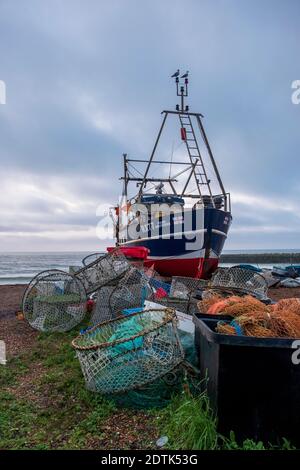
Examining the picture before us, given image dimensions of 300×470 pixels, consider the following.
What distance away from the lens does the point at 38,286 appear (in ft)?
23.3

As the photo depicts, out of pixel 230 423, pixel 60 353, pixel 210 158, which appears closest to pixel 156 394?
pixel 230 423

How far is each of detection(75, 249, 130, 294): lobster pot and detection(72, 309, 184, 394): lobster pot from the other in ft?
12.8

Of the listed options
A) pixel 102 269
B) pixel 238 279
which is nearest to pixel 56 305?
pixel 102 269

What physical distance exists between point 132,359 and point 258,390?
132cm

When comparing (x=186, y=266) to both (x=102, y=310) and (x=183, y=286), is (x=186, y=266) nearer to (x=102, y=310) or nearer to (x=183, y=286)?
(x=183, y=286)

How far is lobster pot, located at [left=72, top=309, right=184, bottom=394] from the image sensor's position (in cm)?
354

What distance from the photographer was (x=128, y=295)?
6.48 metres

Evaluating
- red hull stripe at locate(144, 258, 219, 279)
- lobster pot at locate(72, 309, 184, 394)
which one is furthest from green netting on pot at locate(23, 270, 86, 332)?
red hull stripe at locate(144, 258, 219, 279)

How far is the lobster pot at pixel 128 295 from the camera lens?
6.32 metres

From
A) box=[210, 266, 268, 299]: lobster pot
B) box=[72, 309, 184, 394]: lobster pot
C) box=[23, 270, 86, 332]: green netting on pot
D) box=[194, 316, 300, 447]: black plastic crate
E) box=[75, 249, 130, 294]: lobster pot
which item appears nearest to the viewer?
box=[194, 316, 300, 447]: black plastic crate

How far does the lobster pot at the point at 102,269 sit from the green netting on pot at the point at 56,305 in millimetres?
757

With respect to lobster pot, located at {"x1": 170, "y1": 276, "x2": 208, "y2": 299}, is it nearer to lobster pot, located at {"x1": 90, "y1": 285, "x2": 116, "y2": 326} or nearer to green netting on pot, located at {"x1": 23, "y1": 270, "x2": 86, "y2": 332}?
lobster pot, located at {"x1": 90, "y1": 285, "x2": 116, "y2": 326}

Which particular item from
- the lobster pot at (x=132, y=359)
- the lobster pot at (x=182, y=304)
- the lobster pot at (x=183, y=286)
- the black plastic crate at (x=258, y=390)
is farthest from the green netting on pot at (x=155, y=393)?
the lobster pot at (x=183, y=286)
